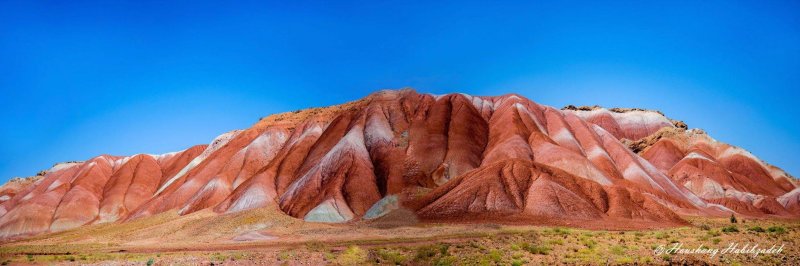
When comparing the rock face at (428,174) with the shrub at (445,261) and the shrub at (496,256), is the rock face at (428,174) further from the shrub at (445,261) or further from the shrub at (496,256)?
the shrub at (445,261)

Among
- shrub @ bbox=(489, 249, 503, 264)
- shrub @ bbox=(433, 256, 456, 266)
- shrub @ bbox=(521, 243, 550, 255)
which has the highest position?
shrub @ bbox=(521, 243, 550, 255)

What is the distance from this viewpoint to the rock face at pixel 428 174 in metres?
47.7

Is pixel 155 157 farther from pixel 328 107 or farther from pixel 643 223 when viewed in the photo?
pixel 643 223

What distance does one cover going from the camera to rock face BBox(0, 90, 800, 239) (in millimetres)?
47656

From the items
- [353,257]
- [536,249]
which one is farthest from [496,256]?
[353,257]

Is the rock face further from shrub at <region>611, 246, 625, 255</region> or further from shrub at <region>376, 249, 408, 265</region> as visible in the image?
shrub at <region>611, 246, 625, 255</region>

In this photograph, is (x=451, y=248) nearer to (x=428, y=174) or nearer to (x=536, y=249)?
(x=536, y=249)

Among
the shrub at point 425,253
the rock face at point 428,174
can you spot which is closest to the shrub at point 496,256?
the shrub at point 425,253

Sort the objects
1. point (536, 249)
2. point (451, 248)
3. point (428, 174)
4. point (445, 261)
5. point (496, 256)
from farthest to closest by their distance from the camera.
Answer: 1. point (428, 174)
2. point (451, 248)
3. point (536, 249)
4. point (445, 261)
5. point (496, 256)

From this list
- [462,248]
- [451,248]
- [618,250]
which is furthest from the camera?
[451,248]

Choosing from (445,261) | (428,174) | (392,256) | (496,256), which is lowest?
(445,261)

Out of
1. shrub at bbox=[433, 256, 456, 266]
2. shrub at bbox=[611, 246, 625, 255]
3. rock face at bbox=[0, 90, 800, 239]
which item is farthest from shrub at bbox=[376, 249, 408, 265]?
rock face at bbox=[0, 90, 800, 239]

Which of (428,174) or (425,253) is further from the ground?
(428,174)

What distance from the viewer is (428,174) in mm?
61250
